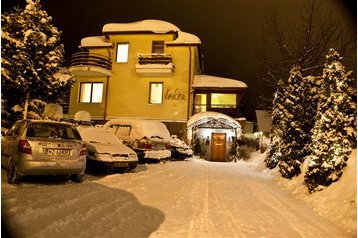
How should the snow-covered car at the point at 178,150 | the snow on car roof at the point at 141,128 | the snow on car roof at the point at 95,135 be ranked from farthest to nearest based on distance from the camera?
the snow-covered car at the point at 178,150 < the snow on car roof at the point at 141,128 < the snow on car roof at the point at 95,135

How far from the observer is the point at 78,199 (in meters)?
6.63

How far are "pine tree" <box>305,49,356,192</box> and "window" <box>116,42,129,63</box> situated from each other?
67.0 ft

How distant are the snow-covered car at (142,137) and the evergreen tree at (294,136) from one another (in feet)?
18.2

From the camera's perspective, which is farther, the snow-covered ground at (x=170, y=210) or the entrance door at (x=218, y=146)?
the entrance door at (x=218, y=146)

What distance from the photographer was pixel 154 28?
26578 mm

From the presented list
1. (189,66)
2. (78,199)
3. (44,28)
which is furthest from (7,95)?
(189,66)

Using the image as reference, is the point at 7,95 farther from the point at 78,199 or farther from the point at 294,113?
the point at 294,113

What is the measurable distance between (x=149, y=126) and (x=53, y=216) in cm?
978

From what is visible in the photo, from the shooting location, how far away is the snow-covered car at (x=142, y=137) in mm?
13953

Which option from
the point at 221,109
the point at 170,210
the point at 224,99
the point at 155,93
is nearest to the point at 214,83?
the point at 221,109

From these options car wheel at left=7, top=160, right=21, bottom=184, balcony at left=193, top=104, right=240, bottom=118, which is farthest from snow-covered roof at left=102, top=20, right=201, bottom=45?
car wheel at left=7, top=160, right=21, bottom=184

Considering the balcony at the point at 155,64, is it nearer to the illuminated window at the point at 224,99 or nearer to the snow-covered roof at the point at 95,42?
the snow-covered roof at the point at 95,42

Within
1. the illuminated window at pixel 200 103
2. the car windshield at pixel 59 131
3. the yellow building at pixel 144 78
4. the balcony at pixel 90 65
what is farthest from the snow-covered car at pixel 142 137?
the balcony at pixel 90 65

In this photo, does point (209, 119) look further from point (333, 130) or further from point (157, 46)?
point (333, 130)
